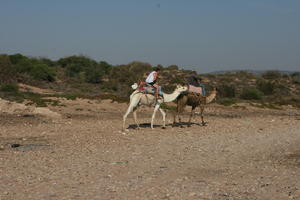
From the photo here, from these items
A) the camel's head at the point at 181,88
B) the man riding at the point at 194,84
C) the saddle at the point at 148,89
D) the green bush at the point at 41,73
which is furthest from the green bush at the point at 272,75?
the saddle at the point at 148,89

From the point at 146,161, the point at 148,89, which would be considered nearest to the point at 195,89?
the point at 148,89

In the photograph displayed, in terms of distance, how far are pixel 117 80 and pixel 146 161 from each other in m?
44.6

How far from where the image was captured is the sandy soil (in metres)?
8.93

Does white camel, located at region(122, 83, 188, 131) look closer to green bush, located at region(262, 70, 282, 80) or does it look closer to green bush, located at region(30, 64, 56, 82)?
green bush, located at region(30, 64, 56, 82)

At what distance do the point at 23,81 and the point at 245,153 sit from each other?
1450 inches

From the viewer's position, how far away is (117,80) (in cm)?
5638

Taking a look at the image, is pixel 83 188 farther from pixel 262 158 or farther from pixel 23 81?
pixel 23 81

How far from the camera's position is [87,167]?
11.2 meters

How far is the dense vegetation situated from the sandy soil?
15.8m

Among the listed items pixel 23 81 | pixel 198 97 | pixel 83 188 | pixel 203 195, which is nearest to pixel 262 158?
pixel 203 195

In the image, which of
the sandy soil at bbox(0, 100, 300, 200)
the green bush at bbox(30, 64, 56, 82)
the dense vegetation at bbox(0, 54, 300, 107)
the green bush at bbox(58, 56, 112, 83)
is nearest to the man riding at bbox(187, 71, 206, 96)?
the sandy soil at bbox(0, 100, 300, 200)

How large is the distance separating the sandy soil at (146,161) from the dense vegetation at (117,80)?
622 inches

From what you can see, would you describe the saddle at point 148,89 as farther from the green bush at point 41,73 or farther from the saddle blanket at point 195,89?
the green bush at point 41,73

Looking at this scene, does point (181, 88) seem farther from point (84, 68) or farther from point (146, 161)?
point (84, 68)
